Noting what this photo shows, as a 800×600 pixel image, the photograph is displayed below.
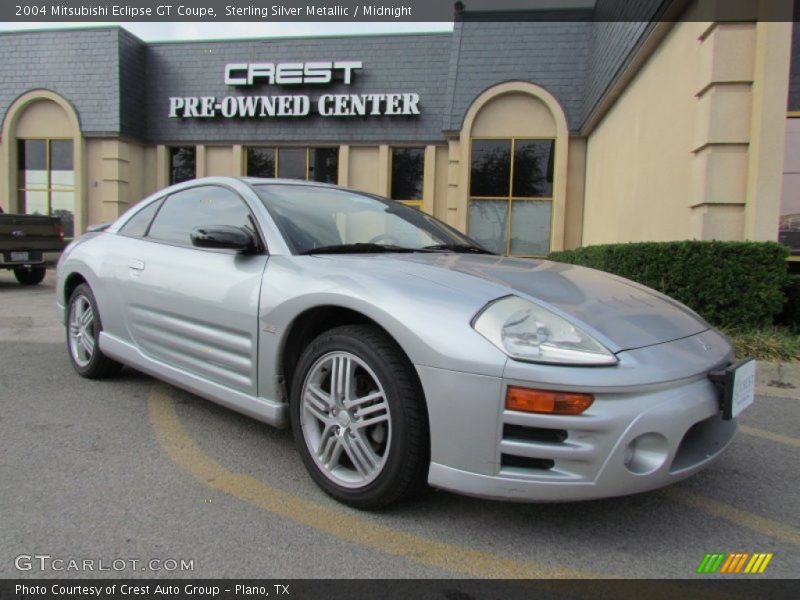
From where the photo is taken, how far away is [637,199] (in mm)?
8359

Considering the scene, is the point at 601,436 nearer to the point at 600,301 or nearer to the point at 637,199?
the point at 600,301

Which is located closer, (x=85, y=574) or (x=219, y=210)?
(x=85, y=574)

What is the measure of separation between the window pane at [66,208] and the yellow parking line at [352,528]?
48.6ft

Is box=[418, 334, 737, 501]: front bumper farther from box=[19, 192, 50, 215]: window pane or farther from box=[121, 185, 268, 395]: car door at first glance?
box=[19, 192, 50, 215]: window pane

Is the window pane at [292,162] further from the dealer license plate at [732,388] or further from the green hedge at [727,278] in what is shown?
the dealer license plate at [732,388]

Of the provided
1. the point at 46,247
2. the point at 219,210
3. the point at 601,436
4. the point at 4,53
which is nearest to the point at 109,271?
the point at 219,210

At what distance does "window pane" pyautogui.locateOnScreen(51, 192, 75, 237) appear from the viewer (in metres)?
15.3

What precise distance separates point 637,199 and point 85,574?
831 cm

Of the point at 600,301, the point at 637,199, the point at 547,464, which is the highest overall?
the point at 637,199

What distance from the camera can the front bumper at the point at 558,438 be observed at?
187cm

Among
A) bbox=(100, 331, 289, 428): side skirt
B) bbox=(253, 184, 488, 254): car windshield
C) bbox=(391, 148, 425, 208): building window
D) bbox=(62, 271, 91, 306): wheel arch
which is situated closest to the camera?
bbox=(100, 331, 289, 428): side skirt

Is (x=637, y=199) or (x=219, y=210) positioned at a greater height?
(x=637, y=199)

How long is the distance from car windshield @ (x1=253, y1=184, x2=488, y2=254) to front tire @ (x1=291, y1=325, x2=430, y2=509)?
647 millimetres

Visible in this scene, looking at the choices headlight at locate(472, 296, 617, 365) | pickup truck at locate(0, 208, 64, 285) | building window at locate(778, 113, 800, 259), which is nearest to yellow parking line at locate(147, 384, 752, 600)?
headlight at locate(472, 296, 617, 365)
